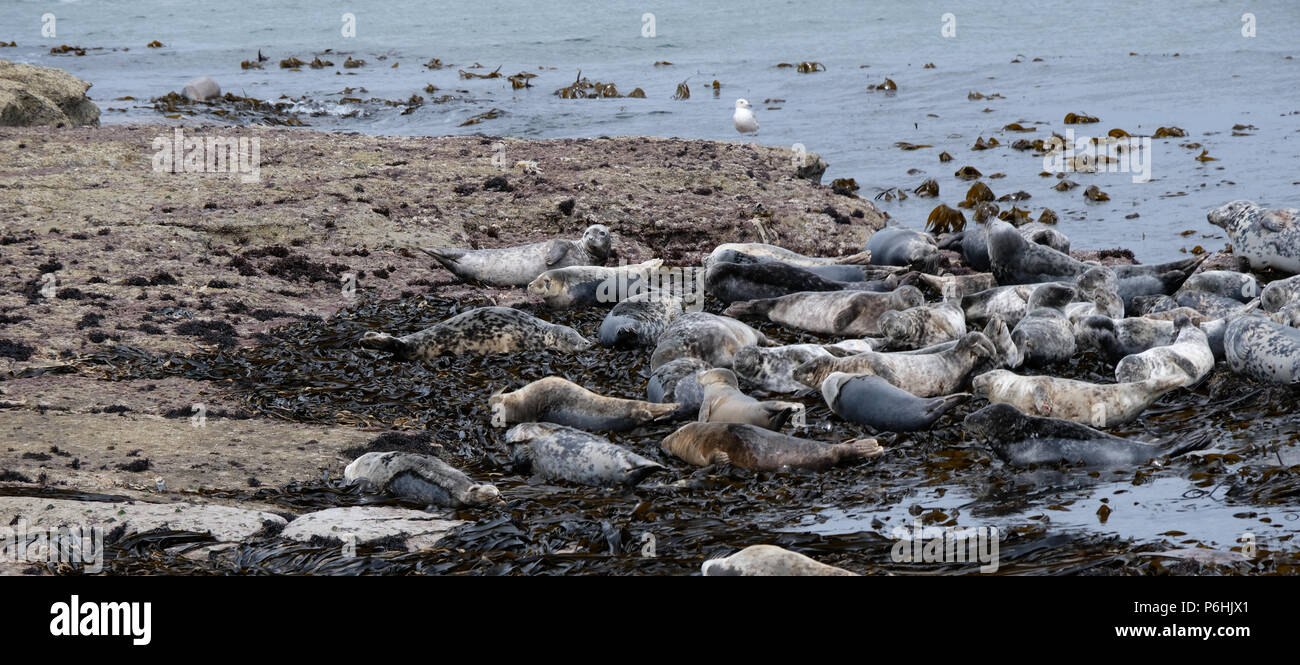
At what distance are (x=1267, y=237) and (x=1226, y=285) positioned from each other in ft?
3.02

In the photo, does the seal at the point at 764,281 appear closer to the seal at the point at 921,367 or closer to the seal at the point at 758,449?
the seal at the point at 921,367

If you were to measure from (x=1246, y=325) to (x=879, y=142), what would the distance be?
9425mm

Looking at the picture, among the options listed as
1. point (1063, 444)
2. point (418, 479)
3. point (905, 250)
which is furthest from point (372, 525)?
point (905, 250)

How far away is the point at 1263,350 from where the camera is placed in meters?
5.56

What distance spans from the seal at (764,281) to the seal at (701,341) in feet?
2.96

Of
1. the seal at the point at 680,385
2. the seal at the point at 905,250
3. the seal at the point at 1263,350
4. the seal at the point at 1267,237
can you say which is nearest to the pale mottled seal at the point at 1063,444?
the seal at the point at 1263,350

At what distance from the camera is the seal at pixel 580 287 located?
7.46 metres

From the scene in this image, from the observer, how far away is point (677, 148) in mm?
10773

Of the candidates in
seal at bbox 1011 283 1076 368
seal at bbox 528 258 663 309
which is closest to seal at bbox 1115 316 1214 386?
seal at bbox 1011 283 1076 368

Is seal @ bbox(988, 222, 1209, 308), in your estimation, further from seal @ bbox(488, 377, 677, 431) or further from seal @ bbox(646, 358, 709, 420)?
seal @ bbox(488, 377, 677, 431)

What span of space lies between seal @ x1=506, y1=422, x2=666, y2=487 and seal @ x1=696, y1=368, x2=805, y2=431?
54 cm

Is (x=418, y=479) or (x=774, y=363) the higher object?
(x=774, y=363)

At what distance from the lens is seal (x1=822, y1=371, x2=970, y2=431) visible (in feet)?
17.1

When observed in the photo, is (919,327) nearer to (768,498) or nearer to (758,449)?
(758,449)
